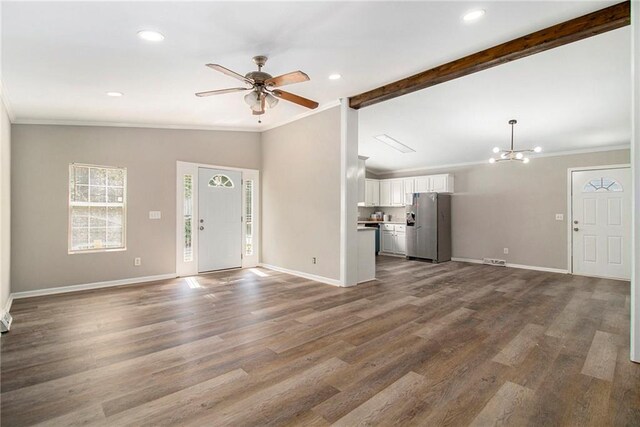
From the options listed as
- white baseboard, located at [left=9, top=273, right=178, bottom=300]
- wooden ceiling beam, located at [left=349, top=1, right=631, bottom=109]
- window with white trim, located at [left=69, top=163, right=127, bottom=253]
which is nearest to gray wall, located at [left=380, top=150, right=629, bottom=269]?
wooden ceiling beam, located at [left=349, top=1, right=631, bottom=109]

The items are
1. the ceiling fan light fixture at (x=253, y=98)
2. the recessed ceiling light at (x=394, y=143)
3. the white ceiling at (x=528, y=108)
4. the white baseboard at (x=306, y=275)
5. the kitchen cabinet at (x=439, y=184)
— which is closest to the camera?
the ceiling fan light fixture at (x=253, y=98)

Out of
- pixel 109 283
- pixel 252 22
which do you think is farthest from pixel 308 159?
pixel 109 283

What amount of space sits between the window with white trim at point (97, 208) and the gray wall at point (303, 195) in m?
2.67

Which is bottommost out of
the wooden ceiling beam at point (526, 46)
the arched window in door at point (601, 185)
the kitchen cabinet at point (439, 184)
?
the arched window in door at point (601, 185)

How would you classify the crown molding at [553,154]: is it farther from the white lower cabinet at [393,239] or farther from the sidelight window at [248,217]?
the sidelight window at [248,217]

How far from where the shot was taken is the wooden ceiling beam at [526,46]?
8.97ft

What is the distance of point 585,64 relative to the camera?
12.4 ft

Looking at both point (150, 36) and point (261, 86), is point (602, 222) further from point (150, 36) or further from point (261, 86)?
point (150, 36)

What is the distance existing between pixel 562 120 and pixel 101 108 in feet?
24.1

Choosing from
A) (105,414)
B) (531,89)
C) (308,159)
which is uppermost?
(531,89)

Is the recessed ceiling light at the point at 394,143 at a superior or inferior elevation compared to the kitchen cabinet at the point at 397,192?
superior

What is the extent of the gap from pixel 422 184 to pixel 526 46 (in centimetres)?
532

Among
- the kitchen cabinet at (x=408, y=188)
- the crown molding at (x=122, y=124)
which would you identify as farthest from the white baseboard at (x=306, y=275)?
the kitchen cabinet at (x=408, y=188)

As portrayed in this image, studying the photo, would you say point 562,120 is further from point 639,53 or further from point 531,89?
point 639,53
